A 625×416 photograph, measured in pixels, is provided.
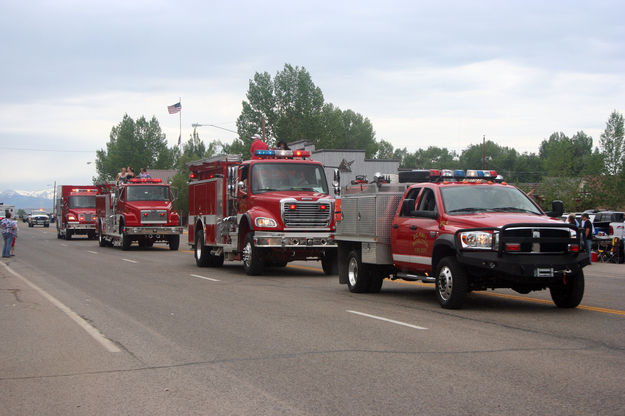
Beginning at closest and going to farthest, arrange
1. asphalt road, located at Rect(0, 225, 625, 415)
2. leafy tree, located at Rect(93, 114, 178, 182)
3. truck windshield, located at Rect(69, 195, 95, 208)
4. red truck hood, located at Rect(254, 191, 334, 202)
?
asphalt road, located at Rect(0, 225, 625, 415), red truck hood, located at Rect(254, 191, 334, 202), truck windshield, located at Rect(69, 195, 95, 208), leafy tree, located at Rect(93, 114, 178, 182)

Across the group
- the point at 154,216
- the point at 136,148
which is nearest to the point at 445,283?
the point at 154,216

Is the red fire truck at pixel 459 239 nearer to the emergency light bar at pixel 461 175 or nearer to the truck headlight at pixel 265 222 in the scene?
the emergency light bar at pixel 461 175

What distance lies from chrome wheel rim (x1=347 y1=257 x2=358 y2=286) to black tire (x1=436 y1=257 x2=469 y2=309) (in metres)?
3.01

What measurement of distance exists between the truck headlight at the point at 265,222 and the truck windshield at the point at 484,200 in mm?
6697

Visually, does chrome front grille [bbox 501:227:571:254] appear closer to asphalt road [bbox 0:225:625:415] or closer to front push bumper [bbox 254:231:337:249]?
asphalt road [bbox 0:225:625:415]

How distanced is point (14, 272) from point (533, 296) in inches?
561

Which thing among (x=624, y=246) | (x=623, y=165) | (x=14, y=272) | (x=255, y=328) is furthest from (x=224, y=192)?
(x=623, y=165)

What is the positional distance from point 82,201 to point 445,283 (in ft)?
129

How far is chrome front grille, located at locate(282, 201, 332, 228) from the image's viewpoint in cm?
1883

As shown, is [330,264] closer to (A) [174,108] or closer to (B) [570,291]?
(B) [570,291]

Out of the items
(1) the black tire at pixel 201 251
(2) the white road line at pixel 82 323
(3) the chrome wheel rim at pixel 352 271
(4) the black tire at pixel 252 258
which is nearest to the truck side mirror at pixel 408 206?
(3) the chrome wheel rim at pixel 352 271

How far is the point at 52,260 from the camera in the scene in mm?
26797

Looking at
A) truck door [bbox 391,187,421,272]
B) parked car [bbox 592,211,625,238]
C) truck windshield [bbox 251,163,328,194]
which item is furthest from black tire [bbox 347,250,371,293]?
parked car [bbox 592,211,625,238]

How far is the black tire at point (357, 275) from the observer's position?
14.7 metres
